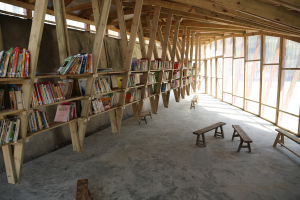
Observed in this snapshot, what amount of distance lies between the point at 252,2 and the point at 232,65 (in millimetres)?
8820

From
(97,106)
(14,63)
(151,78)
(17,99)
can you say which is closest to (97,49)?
(97,106)

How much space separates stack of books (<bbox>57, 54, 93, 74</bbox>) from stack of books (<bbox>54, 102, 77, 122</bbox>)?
75cm

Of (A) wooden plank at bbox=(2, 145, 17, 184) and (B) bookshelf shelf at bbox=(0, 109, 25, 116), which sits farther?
(A) wooden plank at bbox=(2, 145, 17, 184)

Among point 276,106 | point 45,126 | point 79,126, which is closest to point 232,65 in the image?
point 276,106

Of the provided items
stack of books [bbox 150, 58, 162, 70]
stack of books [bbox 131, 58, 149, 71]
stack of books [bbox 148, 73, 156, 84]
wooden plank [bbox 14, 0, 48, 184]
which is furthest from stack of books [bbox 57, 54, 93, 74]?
stack of books [bbox 150, 58, 162, 70]

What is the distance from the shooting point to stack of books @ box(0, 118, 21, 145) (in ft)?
9.41

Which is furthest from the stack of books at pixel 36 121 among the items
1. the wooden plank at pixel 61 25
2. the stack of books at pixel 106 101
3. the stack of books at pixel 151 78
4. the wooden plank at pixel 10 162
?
the stack of books at pixel 151 78

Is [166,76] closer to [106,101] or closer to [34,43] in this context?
[106,101]

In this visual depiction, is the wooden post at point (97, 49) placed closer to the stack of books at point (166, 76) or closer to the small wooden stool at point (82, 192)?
the small wooden stool at point (82, 192)

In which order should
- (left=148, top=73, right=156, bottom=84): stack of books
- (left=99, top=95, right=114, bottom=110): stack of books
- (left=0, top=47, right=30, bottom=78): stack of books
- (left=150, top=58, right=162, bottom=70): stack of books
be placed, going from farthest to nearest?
(left=150, top=58, right=162, bottom=70): stack of books
(left=148, top=73, right=156, bottom=84): stack of books
(left=99, top=95, right=114, bottom=110): stack of books
(left=0, top=47, right=30, bottom=78): stack of books

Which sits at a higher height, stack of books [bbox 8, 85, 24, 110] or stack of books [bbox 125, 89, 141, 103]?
stack of books [bbox 8, 85, 24, 110]

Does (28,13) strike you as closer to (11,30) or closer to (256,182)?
(11,30)

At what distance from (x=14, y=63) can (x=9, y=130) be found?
990 millimetres

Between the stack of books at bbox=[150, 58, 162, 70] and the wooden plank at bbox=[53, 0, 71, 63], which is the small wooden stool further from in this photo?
the stack of books at bbox=[150, 58, 162, 70]
